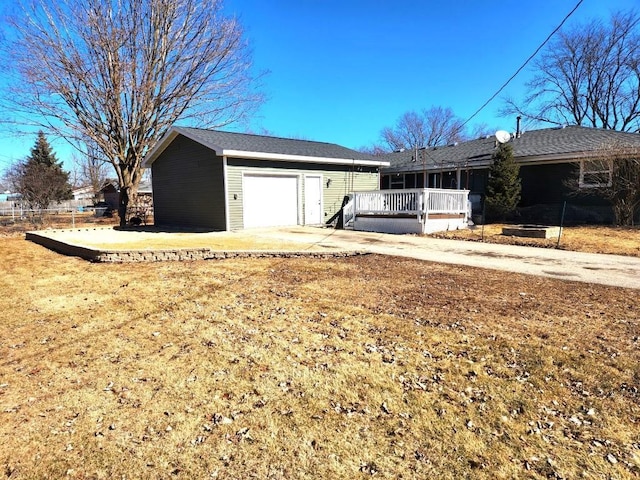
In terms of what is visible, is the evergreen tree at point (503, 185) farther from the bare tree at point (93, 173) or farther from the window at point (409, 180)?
the bare tree at point (93, 173)

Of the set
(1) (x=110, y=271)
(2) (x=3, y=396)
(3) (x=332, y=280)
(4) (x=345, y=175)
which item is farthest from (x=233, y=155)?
(2) (x=3, y=396)

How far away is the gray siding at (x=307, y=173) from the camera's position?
13445 mm

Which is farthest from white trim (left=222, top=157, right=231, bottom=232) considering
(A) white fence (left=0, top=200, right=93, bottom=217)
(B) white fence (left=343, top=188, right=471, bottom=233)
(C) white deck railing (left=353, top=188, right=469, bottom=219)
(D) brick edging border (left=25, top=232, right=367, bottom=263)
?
(A) white fence (left=0, top=200, right=93, bottom=217)

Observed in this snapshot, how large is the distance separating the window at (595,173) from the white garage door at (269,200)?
406 inches

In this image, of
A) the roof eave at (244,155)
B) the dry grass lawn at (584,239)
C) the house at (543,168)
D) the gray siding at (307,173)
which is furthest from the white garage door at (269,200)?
the house at (543,168)

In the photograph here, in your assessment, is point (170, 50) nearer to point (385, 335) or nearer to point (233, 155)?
point (233, 155)

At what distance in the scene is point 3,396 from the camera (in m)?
2.87

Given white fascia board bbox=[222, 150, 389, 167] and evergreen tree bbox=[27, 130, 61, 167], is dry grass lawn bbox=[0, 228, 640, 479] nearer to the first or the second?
white fascia board bbox=[222, 150, 389, 167]

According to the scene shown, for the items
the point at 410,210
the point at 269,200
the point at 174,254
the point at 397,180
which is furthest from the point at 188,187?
the point at 397,180

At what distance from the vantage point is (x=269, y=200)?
14.6 metres

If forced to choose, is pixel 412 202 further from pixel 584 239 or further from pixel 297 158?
pixel 584 239

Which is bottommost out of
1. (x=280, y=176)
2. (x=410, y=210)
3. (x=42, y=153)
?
(x=410, y=210)

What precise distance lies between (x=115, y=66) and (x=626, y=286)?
67.1 feet

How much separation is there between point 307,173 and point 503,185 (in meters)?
7.38
